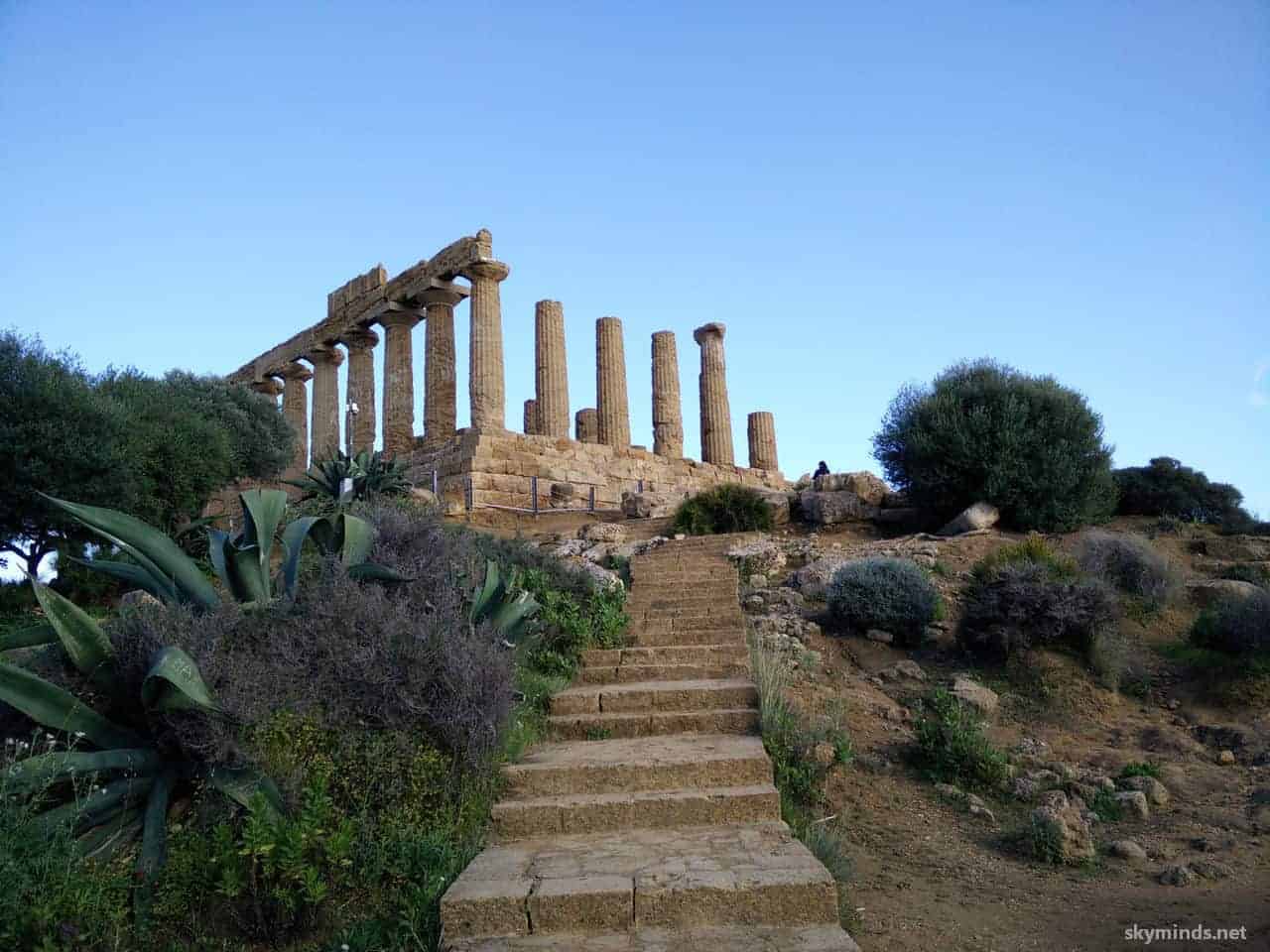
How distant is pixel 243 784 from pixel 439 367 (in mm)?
19917

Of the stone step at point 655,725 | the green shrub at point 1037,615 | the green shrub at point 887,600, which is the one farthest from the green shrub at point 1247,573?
the stone step at point 655,725

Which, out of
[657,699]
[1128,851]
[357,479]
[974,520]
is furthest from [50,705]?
[974,520]

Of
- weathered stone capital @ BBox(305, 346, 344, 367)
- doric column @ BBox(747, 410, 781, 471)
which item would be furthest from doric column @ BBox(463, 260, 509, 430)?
doric column @ BBox(747, 410, 781, 471)

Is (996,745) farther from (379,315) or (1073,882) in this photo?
(379,315)

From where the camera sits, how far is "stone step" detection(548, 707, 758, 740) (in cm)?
645

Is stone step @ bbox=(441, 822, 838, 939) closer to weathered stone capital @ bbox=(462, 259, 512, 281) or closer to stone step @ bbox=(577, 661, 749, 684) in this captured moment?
stone step @ bbox=(577, 661, 749, 684)

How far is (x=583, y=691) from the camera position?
7.11m

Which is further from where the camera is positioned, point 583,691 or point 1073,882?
point 583,691

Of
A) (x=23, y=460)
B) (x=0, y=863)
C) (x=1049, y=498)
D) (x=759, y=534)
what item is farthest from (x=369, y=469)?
(x=0, y=863)

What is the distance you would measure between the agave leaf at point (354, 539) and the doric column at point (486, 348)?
15940 millimetres

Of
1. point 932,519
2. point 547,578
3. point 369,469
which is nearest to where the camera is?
point 547,578

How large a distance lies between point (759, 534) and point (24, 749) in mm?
11264

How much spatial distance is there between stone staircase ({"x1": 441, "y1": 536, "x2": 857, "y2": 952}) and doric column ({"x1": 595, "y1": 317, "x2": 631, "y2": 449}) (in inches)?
724

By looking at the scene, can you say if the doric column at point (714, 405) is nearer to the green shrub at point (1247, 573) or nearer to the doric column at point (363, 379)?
the doric column at point (363, 379)
